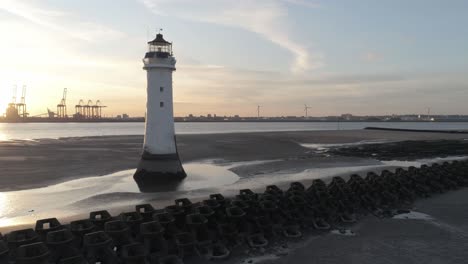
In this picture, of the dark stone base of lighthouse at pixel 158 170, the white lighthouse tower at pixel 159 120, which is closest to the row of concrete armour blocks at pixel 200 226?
the dark stone base of lighthouse at pixel 158 170

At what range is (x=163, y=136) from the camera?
74.6 ft

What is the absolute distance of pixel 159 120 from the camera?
2248cm

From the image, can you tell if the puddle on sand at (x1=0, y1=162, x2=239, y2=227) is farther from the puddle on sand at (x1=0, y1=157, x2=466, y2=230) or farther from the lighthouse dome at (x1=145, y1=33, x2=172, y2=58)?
the lighthouse dome at (x1=145, y1=33, x2=172, y2=58)

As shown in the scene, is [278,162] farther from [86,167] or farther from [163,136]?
[86,167]

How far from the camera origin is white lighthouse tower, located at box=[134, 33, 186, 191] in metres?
22.1

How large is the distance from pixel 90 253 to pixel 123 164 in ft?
75.5

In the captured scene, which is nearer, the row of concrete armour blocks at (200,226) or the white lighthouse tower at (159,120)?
the row of concrete armour blocks at (200,226)

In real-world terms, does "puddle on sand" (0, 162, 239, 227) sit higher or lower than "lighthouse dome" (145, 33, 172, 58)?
lower

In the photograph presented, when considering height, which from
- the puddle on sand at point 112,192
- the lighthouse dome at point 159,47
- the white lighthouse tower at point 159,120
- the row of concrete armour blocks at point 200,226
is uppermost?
the lighthouse dome at point 159,47

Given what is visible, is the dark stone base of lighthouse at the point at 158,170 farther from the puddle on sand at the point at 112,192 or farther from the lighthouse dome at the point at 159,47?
the lighthouse dome at the point at 159,47

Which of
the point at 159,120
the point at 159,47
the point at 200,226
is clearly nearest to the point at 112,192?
the point at 159,120

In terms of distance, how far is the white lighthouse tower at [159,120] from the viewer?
2214 cm

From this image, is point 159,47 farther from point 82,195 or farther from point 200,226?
point 200,226

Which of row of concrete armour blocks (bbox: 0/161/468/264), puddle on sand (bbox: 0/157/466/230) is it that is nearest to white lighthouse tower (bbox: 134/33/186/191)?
puddle on sand (bbox: 0/157/466/230)
